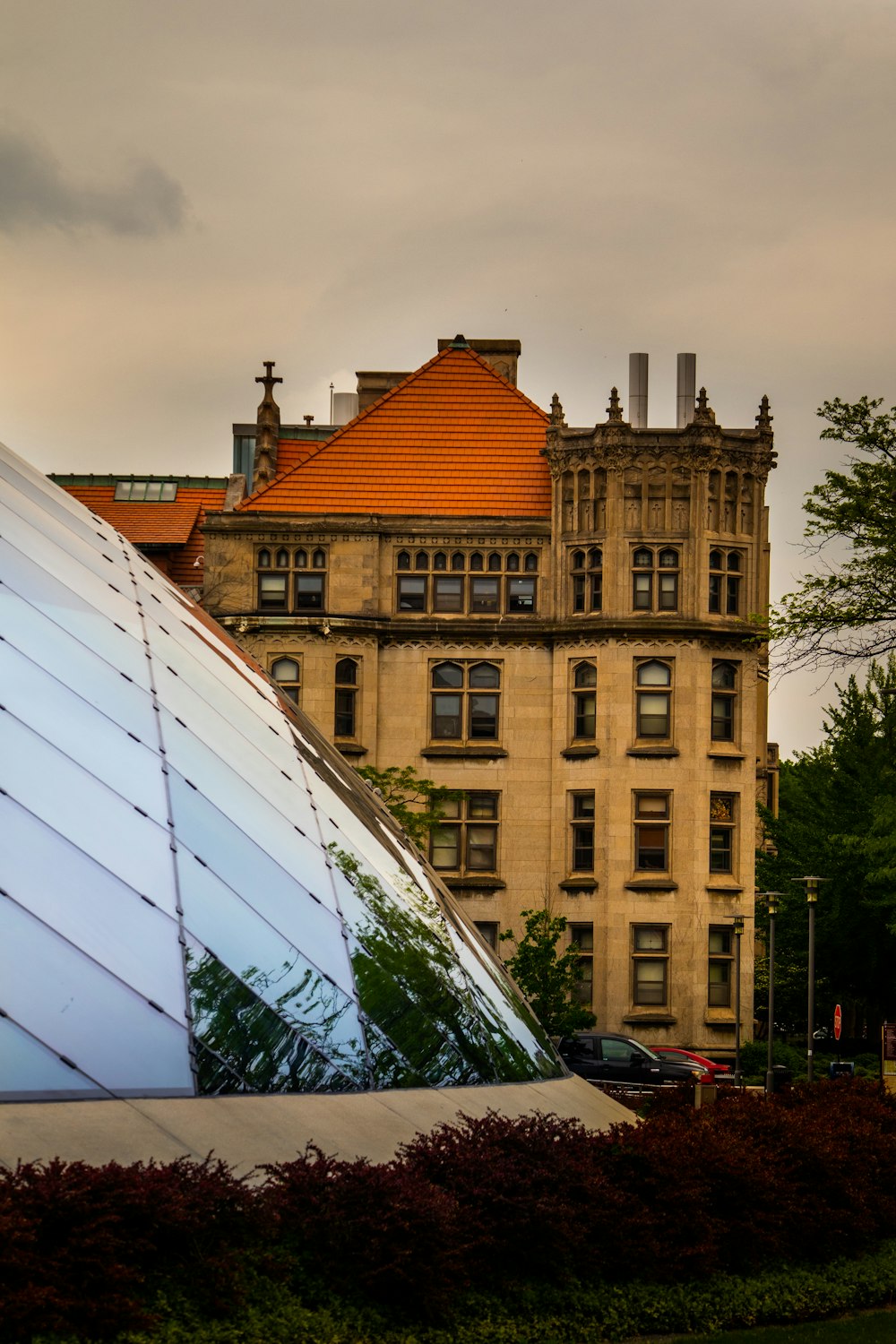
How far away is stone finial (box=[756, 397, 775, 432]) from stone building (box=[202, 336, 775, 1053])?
4.9 inches

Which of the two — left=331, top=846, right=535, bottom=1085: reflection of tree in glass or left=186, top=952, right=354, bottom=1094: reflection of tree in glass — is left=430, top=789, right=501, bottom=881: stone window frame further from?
left=186, top=952, right=354, bottom=1094: reflection of tree in glass

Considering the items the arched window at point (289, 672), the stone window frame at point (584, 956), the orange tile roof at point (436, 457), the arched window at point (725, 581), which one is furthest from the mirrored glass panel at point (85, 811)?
the orange tile roof at point (436, 457)

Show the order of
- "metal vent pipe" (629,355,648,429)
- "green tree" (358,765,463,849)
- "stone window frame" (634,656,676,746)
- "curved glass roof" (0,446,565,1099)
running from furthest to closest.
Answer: "metal vent pipe" (629,355,648,429), "stone window frame" (634,656,676,746), "green tree" (358,765,463,849), "curved glass roof" (0,446,565,1099)

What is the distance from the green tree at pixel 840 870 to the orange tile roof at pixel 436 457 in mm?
13498

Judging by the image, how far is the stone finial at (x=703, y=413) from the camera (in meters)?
57.8

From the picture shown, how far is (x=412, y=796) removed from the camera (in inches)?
2275

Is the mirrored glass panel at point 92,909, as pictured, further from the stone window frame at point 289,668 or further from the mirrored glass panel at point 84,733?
the stone window frame at point 289,668

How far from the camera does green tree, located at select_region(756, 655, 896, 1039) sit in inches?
2344

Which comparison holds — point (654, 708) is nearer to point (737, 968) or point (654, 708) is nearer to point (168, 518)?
point (737, 968)

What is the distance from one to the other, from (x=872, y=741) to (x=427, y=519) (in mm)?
16739

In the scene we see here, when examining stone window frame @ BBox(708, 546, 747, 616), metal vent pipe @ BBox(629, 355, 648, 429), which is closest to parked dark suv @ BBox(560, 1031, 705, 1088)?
stone window frame @ BBox(708, 546, 747, 616)

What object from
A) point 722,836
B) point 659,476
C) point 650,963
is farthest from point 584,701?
point 650,963

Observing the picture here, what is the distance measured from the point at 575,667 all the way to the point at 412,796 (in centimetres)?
674

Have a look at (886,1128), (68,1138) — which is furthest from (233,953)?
(886,1128)
